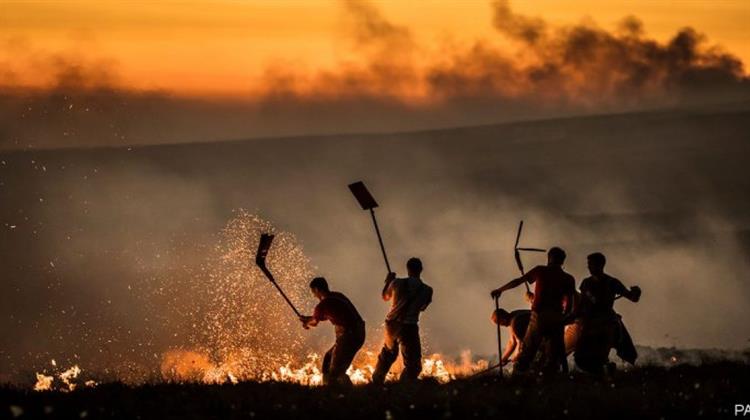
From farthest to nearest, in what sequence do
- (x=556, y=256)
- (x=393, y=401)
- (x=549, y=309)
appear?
1. (x=549, y=309)
2. (x=556, y=256)
3. (x=393, y=401)

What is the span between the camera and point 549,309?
85.4 ft

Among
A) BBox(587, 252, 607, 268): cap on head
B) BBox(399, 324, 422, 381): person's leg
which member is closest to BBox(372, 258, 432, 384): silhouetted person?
BBox(399, 324, 422, 381): person's leg

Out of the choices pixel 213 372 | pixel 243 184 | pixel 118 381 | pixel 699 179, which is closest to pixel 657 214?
pixel 699 179

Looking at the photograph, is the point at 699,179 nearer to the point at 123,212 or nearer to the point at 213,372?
the point at 123,212

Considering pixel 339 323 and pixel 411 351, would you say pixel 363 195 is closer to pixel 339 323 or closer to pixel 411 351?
pixel 339 323

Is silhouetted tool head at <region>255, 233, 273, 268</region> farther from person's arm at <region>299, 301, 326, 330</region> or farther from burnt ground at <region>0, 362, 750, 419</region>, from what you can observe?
burnt ground at <region>0, 362, 750, 419</region>

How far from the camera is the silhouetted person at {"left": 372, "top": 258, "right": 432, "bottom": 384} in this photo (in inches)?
1044

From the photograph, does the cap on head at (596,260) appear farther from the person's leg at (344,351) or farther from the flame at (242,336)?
the person's leg at (344,351)

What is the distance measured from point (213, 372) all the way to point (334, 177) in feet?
365

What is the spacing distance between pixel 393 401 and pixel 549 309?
4895 millimetres

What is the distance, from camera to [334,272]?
344 feet

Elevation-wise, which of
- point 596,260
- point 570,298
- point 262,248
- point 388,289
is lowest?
point 570,298

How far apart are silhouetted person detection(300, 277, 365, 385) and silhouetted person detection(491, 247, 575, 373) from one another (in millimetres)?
1901

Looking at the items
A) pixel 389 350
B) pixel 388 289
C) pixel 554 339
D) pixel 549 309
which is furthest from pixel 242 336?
pixel 549 309
